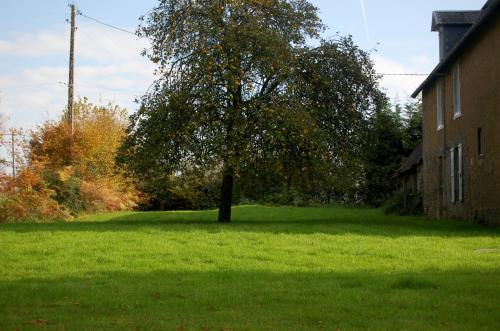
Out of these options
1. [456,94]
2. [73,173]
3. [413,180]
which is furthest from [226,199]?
[413,180]

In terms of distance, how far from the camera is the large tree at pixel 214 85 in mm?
21484

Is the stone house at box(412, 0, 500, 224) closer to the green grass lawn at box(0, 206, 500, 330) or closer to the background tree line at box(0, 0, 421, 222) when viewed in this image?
the background tree line at box(0, 0, 421, 222)

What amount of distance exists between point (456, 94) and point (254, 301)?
19.1 m

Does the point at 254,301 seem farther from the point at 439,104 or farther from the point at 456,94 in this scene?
the point at 439,104

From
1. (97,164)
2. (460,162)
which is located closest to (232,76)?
(460,162)

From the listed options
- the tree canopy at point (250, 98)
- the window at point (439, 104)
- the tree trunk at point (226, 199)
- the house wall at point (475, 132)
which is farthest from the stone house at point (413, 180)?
the tree trunk at point (226, 199)

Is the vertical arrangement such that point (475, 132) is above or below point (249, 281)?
above

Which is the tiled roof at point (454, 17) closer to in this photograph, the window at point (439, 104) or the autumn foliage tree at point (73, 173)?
the window at point (439, 104)

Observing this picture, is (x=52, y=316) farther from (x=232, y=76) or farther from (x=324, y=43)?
(x=324, y=43)

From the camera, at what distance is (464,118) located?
2397 centimetres

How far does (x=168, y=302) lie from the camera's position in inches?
334

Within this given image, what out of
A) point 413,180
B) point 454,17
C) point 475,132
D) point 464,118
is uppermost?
point 454,17

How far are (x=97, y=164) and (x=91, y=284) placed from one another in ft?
97.0

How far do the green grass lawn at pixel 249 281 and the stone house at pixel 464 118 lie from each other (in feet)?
17.9
